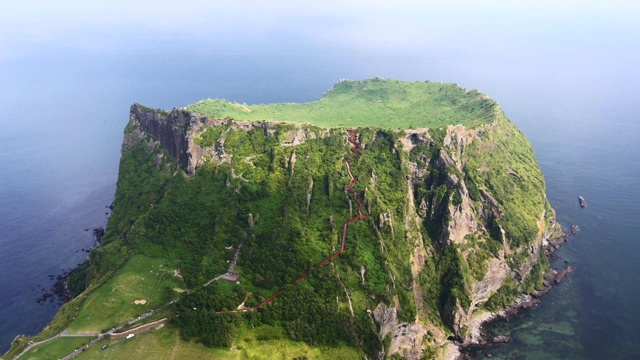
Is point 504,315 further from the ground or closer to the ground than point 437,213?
closer to the ground

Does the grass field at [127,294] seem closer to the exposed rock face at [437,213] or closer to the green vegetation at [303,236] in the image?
the green vegetation at [303,236]

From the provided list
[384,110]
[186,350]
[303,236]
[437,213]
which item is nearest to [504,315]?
[437,213]

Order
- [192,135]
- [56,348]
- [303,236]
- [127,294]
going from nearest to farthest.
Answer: [56,348] → [127,294] → [303,236] → [192,135]

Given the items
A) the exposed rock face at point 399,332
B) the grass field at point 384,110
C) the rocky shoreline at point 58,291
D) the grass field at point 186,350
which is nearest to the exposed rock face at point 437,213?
the exposed rock face at point 399,332

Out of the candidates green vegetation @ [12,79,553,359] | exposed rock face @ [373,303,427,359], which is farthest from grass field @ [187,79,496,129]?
exposed rock face @ [373,303,427,359]

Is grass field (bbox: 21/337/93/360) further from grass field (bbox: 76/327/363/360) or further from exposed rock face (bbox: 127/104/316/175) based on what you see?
exposed rock face (bbox: 127/104/316/175)

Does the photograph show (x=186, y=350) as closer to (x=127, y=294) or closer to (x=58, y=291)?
(x=127, y=294)
